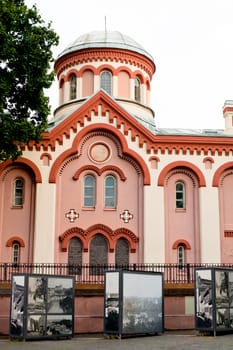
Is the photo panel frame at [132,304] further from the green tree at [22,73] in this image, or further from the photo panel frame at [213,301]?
the green tree at [22,73]

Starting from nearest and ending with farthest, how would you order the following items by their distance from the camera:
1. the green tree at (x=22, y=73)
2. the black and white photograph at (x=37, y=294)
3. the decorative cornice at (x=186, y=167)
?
the black and white photograph at (x=37, y=294) < the green tree at (x=22, y=73) < the decorative cornice at (x=186, y=167)

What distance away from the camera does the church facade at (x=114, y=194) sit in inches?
1195

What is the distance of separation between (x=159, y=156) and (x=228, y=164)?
4161mm

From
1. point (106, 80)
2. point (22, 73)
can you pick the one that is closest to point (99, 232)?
point (22, 73)

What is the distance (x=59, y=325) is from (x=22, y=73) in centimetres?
1236

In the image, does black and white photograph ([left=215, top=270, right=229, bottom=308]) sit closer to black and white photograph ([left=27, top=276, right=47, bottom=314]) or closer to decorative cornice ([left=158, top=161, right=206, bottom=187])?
black and white photograph ([left=27, top=276, right=47, bottom=314])

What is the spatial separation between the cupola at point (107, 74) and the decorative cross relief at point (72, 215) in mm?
8990

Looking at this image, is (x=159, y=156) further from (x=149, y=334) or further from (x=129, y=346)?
(x=129, y=346)

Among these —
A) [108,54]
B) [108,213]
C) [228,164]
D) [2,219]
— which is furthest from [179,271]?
[108,54]

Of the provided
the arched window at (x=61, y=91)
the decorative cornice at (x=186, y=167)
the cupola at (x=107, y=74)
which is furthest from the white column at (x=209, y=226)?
the arched window at (x=61, y=91)

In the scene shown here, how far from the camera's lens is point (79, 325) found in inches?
867

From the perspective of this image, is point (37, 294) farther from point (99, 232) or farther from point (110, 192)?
point (110, 192)

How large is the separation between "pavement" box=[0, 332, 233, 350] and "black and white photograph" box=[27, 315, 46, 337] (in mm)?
269

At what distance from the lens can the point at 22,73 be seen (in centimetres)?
2591
